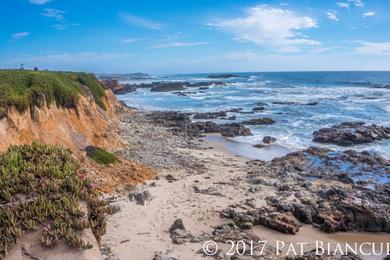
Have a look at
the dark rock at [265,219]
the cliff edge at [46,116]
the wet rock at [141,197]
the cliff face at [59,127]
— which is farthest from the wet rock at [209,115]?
the dark rock at [265,219]

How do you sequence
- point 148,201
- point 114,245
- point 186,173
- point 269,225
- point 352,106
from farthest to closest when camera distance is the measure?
point 352,106, point 186,173, point 148,201, point 269,225, point 114,245

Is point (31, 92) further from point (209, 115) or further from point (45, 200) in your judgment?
point (209, 115)

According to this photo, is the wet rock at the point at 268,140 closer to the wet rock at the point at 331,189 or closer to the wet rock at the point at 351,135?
the wet rock at the point at 351,135

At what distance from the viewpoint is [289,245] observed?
455 inches

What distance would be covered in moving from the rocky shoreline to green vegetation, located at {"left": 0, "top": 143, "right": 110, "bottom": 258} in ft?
7.93

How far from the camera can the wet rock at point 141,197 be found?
47.5 ft

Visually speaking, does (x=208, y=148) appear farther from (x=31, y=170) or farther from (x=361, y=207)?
(x=31, y=170)

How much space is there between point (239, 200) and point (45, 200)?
8820mm

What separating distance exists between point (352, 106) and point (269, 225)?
4200 cm

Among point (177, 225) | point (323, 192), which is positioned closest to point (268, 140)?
point (323, 192)

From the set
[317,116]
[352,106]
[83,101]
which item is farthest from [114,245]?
[352,106]

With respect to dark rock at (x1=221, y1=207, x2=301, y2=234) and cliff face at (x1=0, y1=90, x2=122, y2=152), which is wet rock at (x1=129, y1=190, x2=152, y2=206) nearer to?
dark rock at (x1=221, y1=207, x2=301, y2=234)

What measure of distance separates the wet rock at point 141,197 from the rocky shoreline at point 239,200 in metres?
0.05

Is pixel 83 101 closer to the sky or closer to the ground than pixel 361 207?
closer to the sky
